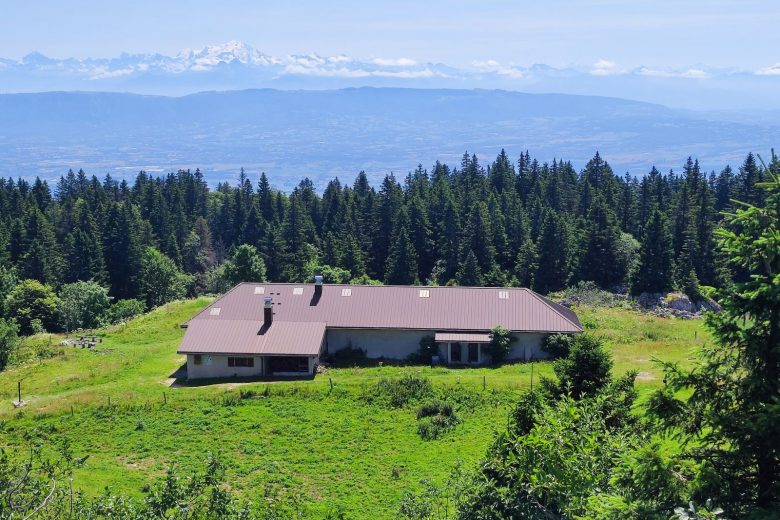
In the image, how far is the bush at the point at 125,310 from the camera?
73.4 metres

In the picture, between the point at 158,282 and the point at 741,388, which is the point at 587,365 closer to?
the point at 741,388

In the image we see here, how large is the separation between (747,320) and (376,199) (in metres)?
90.0

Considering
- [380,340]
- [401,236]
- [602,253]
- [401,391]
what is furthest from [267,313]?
[602,253]

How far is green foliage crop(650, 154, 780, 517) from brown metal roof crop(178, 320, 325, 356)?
31.4 meters

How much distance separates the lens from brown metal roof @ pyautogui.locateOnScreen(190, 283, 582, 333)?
44.6 m

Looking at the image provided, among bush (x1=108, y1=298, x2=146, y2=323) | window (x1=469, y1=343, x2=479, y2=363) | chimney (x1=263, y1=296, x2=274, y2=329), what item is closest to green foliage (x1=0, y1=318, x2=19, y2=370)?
chimney (x1=263, y1=296, x2=274, y2=329)

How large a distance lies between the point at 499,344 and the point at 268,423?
52.8ft

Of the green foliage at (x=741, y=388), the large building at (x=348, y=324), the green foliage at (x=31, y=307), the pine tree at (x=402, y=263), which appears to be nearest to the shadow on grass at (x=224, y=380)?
the large building at (x=348, y=324)

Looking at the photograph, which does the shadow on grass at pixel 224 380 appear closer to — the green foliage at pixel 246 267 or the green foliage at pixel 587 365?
the green foliage at pixel 587 365

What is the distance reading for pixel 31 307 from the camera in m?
71.6

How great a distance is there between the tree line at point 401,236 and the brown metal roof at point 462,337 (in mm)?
30379

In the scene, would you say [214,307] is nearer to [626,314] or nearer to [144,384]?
[144,384]

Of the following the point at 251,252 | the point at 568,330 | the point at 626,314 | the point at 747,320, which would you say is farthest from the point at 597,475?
the point at 251,252

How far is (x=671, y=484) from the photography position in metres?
10.3
